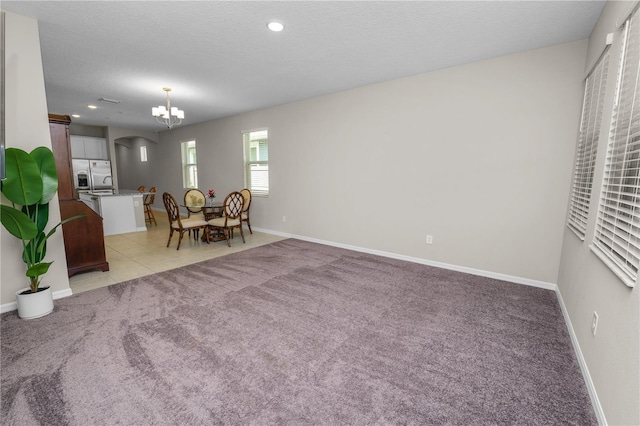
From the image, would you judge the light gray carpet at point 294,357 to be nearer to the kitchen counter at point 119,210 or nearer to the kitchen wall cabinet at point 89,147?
the kitchen counter at point 119,210

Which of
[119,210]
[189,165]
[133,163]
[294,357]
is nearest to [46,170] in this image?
[294,357]

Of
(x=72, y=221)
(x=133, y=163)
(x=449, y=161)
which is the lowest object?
(x=72, y=221)

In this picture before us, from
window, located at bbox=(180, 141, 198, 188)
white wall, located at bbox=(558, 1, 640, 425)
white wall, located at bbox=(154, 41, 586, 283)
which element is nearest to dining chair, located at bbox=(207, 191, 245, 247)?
white wall, located at bbox=(154, 41, 586, 283)

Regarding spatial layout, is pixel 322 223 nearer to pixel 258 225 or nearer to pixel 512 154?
pixel 258 225

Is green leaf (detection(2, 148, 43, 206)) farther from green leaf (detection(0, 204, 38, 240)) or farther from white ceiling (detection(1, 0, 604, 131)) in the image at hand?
white ceiling (detection(1, 0, 604, 131))

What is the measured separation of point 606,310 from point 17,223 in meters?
4.00

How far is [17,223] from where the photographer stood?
214 cm

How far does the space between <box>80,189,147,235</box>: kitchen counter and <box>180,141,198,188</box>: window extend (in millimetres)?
1928

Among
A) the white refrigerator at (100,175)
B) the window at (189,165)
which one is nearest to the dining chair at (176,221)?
the window at (189,165)

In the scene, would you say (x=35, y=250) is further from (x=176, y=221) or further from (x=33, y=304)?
(x=176, y=221)

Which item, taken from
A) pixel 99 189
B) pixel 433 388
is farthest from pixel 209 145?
pixel 433 388

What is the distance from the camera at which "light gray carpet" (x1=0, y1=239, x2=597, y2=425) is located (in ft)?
4.84

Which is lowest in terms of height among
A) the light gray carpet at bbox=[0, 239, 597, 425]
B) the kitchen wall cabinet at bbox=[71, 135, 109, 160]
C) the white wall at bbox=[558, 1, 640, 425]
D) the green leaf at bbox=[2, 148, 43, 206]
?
→ the light gray carpet at bbox=[0, 239, 597, 425]

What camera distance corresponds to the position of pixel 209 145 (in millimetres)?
6961
